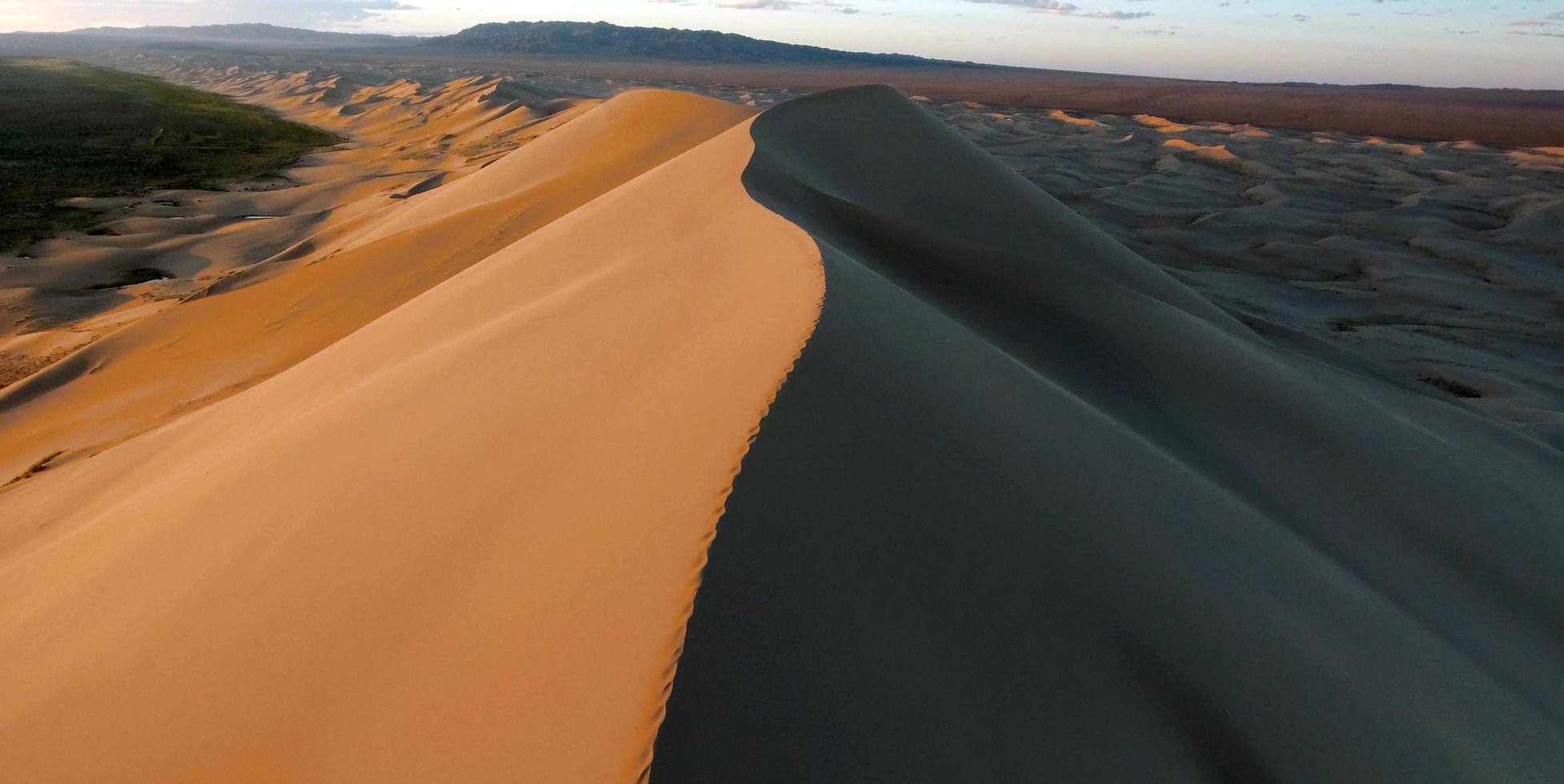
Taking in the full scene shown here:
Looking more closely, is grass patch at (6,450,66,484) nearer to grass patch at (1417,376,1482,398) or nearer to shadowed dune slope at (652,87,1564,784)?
shadowed dune slope at (652,87,1564,784)

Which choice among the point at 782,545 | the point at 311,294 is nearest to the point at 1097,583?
the point at 782,545

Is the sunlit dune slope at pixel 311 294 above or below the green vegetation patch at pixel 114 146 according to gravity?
above

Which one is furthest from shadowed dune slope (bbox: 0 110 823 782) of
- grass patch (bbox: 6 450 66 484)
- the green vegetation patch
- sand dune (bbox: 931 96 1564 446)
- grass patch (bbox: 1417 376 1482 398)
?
the green vegetation patch

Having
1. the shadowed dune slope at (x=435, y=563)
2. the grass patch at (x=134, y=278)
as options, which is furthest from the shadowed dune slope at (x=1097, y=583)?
the grass patch at (x=134, y=278)

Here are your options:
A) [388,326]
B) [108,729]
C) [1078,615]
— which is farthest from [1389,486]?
[388,326]

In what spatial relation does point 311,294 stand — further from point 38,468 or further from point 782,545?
point 782,545

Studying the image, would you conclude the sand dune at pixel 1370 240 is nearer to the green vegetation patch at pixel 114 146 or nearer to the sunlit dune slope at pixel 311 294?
the sunlit dune slope at pixel 311 294

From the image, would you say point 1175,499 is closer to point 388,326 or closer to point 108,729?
point 108,729
